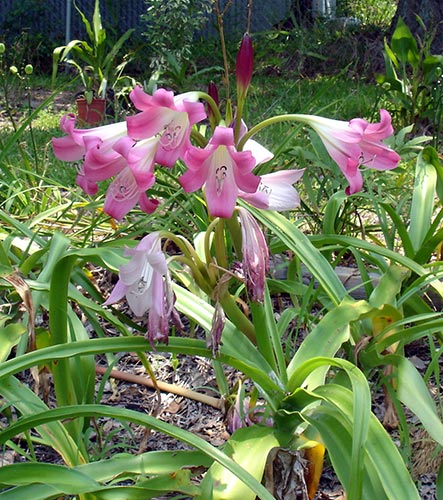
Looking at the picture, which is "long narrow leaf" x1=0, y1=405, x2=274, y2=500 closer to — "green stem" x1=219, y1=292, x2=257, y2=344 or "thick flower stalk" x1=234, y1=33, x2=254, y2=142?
"green stem" x1=219, y1=292, x2=257, y2=344

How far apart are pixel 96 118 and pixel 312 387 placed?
152 inches

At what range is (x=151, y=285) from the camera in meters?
1.36

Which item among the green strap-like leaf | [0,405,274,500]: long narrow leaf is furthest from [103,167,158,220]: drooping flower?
the green strap-like leaf

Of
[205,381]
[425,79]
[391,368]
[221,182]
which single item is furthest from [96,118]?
[221,182]

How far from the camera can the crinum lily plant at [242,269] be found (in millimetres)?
1278

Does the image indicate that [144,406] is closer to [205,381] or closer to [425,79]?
[205,381]

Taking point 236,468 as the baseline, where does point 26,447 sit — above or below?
below

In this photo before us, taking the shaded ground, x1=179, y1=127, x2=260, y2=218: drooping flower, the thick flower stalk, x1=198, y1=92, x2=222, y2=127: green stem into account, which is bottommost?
the shaded ground

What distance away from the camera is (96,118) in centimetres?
516

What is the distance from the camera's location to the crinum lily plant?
4.19ft

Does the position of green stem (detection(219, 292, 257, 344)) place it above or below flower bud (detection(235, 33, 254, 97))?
below

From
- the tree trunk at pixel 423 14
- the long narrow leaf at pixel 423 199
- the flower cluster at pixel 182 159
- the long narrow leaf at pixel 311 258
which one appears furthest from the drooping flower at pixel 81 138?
the tree trunk at pixel 423 14

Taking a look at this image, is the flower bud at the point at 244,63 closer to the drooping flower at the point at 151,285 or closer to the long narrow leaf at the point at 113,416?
the drooping flower at the point at 151,285

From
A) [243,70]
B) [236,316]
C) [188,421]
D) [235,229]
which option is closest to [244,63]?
[243,70]
